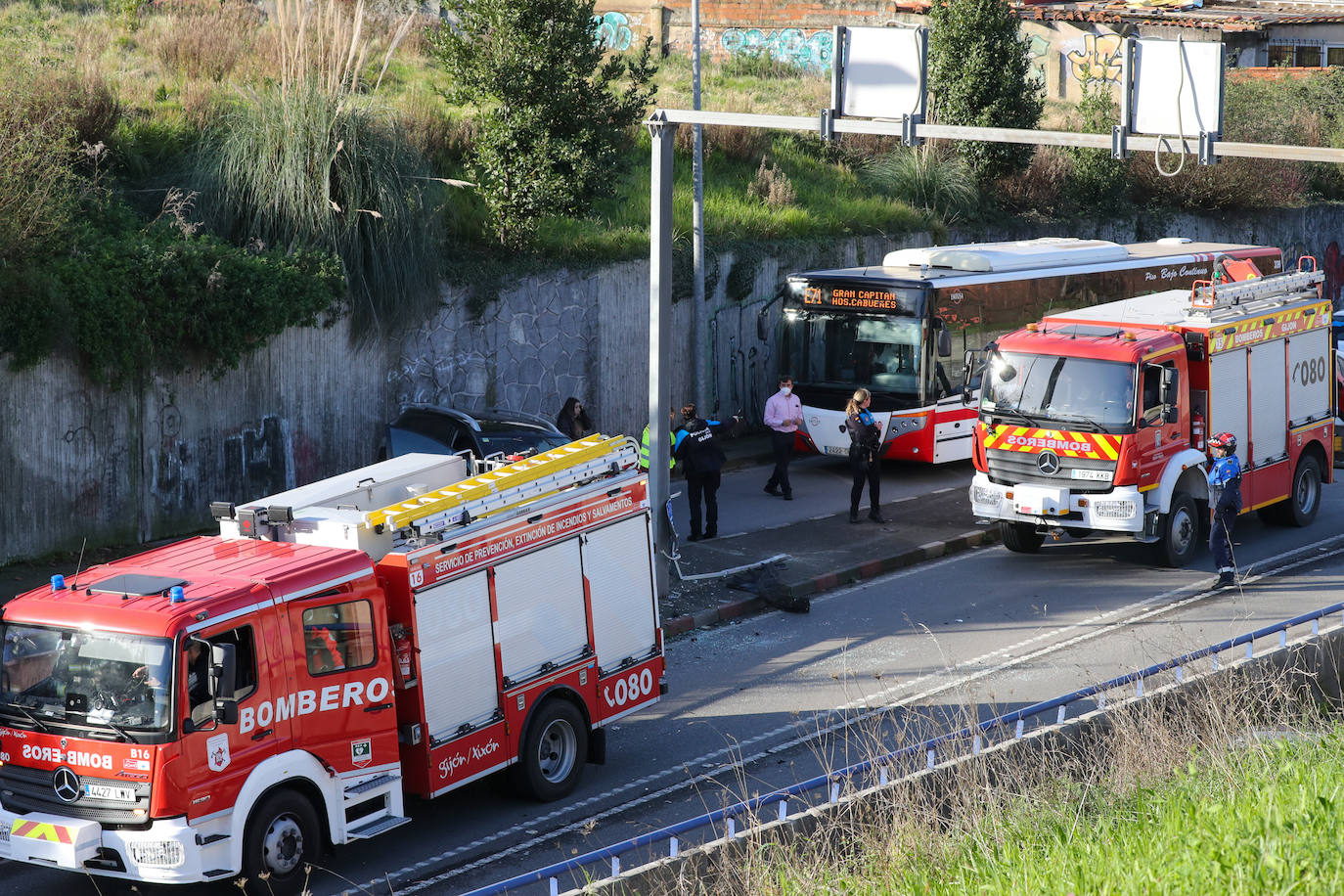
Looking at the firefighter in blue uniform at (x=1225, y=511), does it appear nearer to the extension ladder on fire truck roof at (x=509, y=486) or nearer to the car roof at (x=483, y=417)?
the extension ladder on fire truck roof at (x=509, y=486)

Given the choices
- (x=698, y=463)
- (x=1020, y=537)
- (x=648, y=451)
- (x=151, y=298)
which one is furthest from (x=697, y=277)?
(x=151, y=298)

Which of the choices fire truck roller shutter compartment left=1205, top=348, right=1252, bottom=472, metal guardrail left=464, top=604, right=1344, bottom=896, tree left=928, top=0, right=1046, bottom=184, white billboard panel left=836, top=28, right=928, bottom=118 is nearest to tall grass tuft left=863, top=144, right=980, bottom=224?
tree left=928, top=0, right=1046, bottom=184

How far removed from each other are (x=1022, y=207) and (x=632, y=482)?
2298cm

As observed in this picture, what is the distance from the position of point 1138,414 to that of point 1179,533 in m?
1.69

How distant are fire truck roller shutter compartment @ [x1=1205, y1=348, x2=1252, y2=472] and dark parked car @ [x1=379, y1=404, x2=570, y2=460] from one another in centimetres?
742

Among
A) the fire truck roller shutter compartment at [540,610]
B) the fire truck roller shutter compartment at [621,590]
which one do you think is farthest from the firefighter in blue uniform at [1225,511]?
the fire truck roller shutter compartment at [540,610]

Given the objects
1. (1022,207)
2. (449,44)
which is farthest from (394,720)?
(1022,207)

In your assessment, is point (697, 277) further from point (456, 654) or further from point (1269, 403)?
point (456, 654)

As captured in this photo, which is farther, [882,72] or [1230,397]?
[1230,397]

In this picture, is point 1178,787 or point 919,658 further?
point 919,658

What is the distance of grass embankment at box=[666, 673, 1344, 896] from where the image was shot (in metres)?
6.52

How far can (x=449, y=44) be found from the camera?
67.3 ft

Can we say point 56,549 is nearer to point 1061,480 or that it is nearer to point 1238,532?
point 1061,480

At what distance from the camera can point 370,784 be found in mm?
8781
